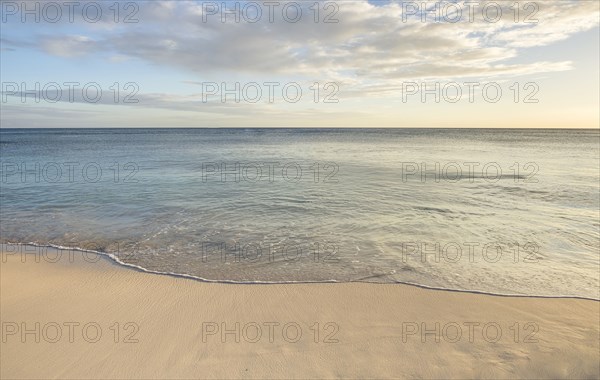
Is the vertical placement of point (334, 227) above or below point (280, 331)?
above

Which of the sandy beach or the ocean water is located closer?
the sandy beach

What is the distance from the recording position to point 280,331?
5.16 metres

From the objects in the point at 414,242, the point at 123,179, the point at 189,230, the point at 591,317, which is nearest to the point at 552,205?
the point at 414,242

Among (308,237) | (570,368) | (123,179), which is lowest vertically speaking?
(570,368)

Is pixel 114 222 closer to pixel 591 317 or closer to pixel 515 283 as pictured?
pixel 515 283

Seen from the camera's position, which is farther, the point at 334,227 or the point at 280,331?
the point at 334,227

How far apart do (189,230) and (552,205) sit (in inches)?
446

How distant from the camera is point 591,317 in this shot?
5.52 meters

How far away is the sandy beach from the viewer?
14.4ft

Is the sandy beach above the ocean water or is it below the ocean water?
below

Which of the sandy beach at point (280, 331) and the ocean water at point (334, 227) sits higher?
the ocean water at point (334, 227)

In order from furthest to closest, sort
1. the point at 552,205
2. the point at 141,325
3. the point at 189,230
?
the point at 552,205 < the point at 189,230 < the point at 141,325

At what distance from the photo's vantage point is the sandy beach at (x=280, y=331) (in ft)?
14.4

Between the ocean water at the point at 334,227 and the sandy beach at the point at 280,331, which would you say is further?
the ocean water at the point at 334,227
